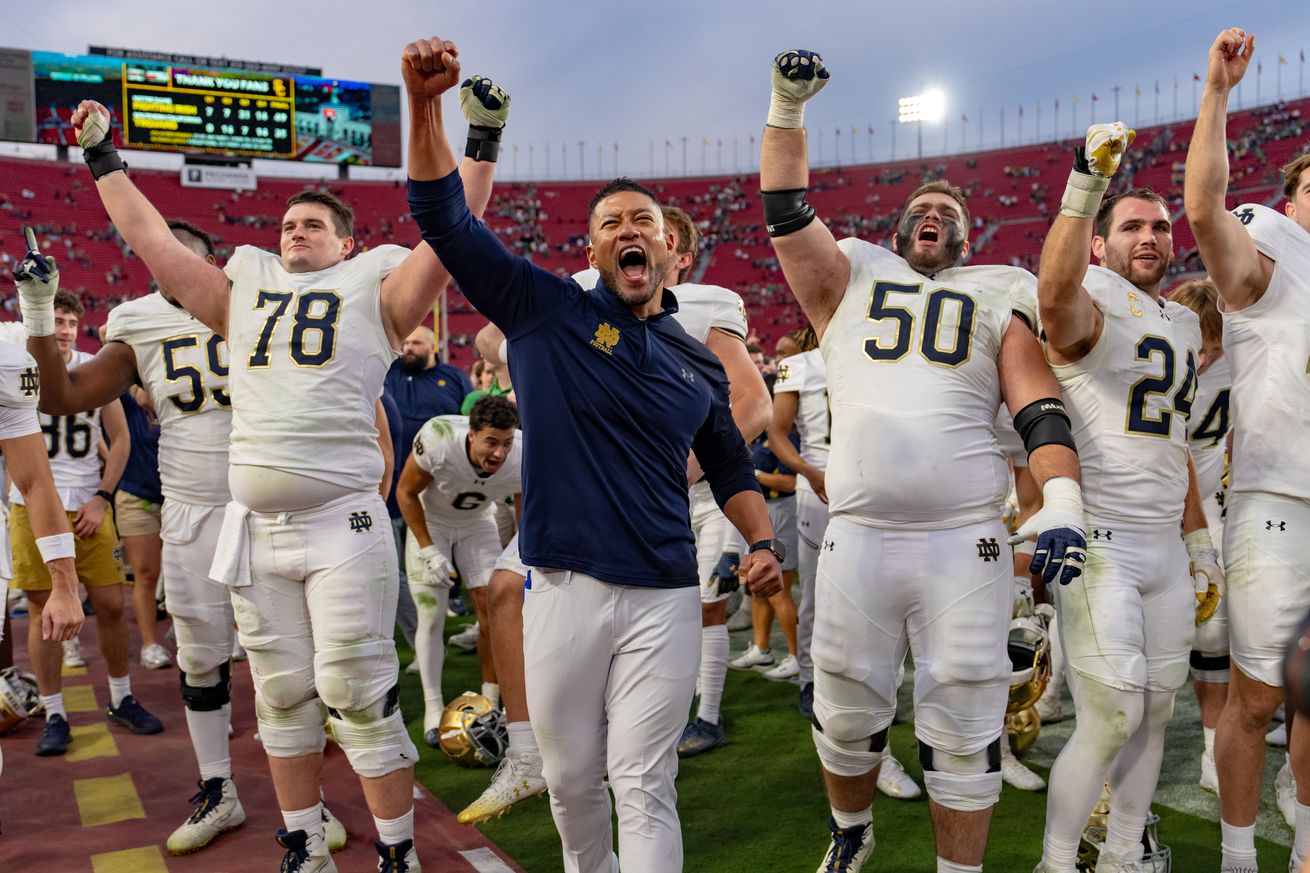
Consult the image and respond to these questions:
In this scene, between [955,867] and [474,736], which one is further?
[474,736]

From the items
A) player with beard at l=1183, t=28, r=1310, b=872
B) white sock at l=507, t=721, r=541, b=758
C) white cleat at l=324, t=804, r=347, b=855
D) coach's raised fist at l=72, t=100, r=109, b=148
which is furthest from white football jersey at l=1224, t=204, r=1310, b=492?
coach's raised fist at l=72, t=100, r=109, b=148

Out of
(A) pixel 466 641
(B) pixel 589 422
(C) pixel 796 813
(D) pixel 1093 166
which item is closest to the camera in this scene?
(B) pixel 589 422

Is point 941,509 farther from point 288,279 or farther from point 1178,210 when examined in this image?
point 1178,210

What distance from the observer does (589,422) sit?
9.13 ft

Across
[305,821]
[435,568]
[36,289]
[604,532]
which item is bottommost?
[305,821]

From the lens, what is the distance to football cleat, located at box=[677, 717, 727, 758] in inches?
205

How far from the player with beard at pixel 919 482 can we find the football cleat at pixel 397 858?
5.01 ft

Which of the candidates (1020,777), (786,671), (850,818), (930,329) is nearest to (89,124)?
(930,329)

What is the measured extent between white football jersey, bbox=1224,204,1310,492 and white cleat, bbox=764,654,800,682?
3527 millimetres

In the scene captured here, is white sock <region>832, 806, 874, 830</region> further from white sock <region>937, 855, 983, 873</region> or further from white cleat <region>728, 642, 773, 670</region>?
white cleat <region>728, 642, 773, 670</region>

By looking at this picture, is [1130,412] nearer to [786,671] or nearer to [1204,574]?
[1204,574]

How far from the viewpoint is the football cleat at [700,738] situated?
5.21 m

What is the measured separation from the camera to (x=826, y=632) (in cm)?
325

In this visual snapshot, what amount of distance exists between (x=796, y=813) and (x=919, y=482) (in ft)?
6.65
